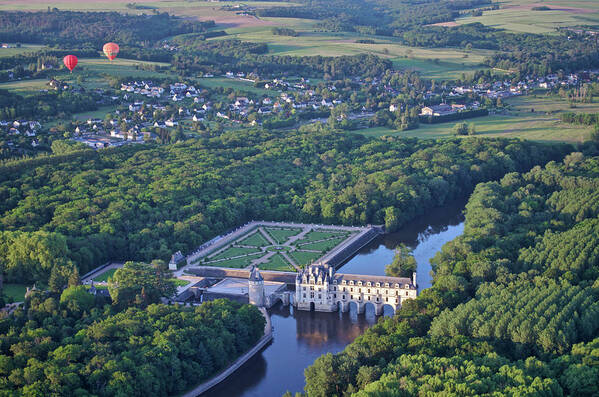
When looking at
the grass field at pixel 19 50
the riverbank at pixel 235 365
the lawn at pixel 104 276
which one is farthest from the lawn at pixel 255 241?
the grass field at pixel 19 50

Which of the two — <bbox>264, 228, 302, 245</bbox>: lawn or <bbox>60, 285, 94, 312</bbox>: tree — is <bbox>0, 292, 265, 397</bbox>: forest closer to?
<bbox>60, 285, 94, 312</bbox>: tree

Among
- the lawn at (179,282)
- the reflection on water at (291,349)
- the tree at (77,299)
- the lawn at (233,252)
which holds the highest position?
the tree at (77,299)

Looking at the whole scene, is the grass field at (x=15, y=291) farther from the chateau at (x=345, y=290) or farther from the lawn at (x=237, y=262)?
the chateau at (x=345, y=290)

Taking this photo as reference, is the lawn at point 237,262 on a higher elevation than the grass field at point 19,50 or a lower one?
lower

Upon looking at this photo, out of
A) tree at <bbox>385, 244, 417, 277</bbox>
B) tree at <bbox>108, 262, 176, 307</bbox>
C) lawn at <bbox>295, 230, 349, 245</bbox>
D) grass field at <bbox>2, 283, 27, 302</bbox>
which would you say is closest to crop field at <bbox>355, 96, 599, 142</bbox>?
lawn at <bbox>295, 230, 349, 245</bbox>

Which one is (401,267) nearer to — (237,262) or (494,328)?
(237,262)

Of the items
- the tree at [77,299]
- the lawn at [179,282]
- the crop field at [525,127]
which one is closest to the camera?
the tree at [77,299]

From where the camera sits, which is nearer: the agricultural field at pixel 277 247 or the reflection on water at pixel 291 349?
the reflection on water at pixel 291 349

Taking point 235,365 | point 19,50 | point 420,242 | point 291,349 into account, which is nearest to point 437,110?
point 420,242
